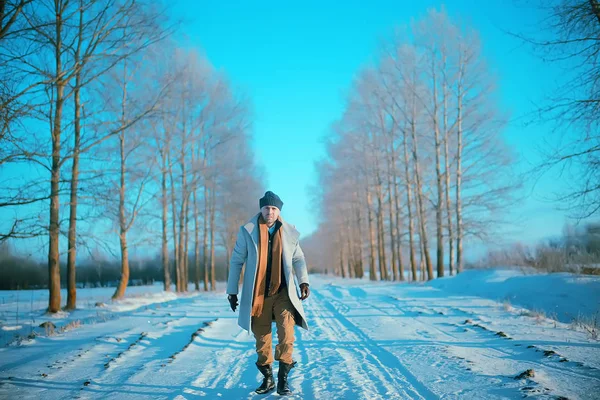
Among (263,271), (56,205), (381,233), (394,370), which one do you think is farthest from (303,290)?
A: (381,233)

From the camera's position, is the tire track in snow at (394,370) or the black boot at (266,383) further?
the black boot at (266,383)

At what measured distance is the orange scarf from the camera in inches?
156

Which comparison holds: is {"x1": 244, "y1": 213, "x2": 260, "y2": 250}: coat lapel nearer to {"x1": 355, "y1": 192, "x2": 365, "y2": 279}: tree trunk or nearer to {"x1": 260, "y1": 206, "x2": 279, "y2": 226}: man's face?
{"x1": 260, "y1": 206, "x2": 279, "y2": 226}: man's face

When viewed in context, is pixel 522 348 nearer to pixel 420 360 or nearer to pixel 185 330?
pixel 420 360

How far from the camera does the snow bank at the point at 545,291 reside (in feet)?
23.5

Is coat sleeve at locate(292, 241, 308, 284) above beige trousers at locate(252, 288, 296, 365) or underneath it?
above

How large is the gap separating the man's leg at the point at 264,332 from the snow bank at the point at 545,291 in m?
5.51

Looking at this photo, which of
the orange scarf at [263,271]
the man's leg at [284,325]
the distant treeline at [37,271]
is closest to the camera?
the man's leg at [284,325]

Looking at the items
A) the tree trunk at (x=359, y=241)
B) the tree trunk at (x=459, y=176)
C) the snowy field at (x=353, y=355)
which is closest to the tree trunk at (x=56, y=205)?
the snowy field at (x=353, y=355)

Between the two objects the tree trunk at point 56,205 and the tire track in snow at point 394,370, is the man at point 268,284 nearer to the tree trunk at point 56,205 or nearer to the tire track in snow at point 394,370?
the tire track in snow at point 394,370

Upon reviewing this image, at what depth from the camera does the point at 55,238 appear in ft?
31.8

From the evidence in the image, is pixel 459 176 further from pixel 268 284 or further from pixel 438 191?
pixel 268 284

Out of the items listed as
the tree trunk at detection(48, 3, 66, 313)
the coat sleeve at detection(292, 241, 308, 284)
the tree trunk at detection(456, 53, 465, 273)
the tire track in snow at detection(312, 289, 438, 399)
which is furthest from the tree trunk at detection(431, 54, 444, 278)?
the tree trunk at detection(48, 3, 66, 313)

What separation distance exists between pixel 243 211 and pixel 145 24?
18121 mm
